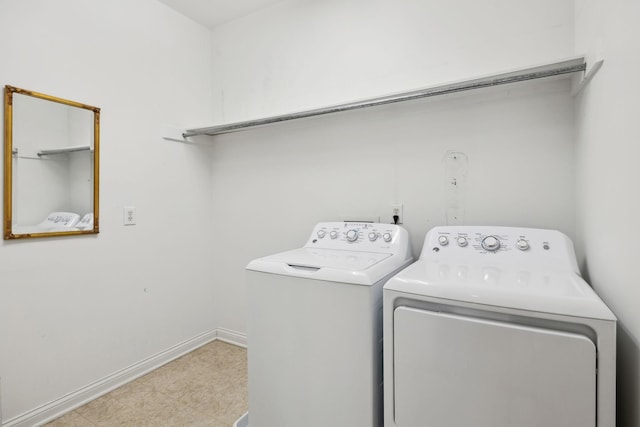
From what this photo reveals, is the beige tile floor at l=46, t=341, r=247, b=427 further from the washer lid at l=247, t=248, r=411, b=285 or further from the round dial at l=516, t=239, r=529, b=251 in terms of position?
the round dial at l=516, t=239, r=529, b=251

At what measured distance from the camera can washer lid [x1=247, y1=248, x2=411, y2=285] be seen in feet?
4.02

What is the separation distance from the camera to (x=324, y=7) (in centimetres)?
213

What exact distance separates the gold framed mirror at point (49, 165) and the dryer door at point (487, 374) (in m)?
1.84

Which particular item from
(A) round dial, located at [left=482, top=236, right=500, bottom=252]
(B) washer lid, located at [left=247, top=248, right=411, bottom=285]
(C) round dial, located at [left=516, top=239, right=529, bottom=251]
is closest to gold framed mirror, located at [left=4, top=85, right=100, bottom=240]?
(B) washer lid, located at [left=247, top=248, right=411, bottom=285]

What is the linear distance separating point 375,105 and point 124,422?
2170 mm

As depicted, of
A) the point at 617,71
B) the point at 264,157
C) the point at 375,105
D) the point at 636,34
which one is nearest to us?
the point at 636,34

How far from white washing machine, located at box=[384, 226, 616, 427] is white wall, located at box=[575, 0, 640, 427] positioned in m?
0.09

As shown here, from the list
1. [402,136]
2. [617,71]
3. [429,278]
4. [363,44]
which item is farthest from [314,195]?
[617,71]

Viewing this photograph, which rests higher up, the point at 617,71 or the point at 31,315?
the point at 617,71

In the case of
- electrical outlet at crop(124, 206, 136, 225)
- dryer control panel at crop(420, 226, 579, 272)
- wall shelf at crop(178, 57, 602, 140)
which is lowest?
dryer control panel at crop(420, 226, 579, 272)

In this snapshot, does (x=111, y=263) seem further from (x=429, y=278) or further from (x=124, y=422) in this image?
(x=429, y=278)

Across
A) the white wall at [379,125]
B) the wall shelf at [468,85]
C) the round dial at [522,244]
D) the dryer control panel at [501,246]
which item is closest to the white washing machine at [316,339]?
the dryer control panel at [501,246]

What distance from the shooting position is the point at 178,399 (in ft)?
6.04

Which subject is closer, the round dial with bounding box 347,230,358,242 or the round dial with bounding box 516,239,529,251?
the round dial with bounding box 516,239,529,251
